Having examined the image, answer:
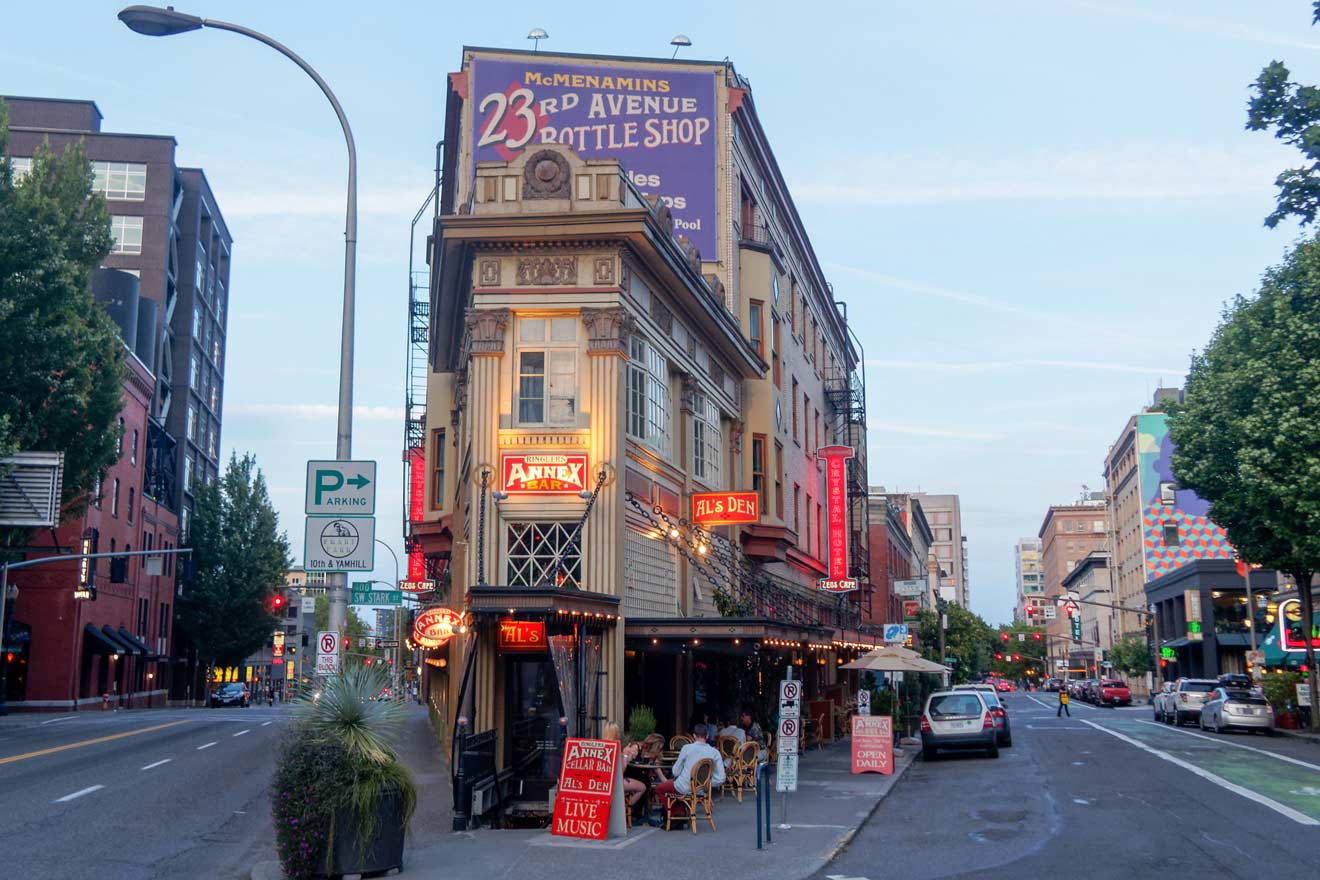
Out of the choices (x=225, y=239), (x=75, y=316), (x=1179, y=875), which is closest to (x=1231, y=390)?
(x=1179, y=875)

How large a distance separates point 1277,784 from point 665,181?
62.3 ft

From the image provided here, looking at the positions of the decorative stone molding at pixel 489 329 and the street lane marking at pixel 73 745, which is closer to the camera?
the decorative stone molding at pixel 489 329

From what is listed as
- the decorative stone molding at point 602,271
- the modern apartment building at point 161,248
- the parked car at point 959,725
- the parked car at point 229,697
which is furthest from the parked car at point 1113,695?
the decorative stone molding at point 602,271

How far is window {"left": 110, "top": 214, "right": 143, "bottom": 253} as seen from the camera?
74.0 metres

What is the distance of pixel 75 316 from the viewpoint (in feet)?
112

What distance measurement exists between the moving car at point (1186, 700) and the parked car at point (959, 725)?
18.2 m

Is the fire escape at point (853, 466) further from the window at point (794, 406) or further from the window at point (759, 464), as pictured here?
the window at point (759, 464)

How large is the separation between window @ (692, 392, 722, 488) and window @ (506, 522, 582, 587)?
248 inches

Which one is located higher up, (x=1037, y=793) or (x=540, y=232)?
(x=540, y=232)

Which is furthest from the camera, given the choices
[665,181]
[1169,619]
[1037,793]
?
[1169,619]

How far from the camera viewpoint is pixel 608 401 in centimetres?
2111

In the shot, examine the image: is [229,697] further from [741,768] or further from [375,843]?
[375,843]

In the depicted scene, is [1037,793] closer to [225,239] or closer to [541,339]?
[541,339]

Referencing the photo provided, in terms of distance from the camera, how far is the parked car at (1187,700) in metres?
44.3
